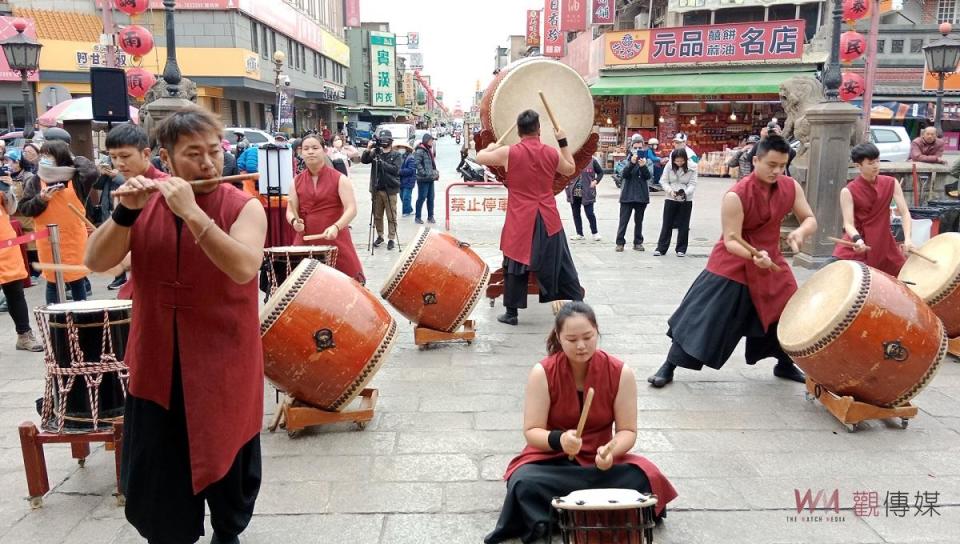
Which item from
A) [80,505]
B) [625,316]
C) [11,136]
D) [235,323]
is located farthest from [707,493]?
[11,136]

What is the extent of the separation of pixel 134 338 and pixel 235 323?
340 mm

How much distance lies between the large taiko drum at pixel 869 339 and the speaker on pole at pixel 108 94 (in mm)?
7661

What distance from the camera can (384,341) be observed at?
374 cm

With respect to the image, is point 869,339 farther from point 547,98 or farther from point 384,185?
point 384,185

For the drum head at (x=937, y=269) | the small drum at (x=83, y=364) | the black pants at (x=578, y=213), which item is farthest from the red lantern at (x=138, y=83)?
the drum head at (x=937, y=269)

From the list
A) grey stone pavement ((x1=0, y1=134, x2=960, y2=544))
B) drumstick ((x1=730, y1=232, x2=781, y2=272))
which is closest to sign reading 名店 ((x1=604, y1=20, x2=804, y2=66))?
grey stone pavement ((x1=0, y1=134, x2=960, y2=544))

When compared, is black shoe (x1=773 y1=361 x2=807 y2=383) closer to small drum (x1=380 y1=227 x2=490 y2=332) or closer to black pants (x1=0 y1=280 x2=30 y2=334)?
small drum (x1=380 y1=227 x2=490 y2=332)

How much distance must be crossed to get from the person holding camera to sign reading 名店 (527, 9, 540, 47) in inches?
1223

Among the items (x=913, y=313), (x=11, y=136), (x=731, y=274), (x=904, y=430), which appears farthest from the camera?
(x=11, y=136)

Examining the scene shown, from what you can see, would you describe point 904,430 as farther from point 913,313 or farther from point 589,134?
point 589,134

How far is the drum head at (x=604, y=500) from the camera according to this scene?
2.29m

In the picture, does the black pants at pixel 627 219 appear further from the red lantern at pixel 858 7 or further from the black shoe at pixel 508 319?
the red lantern at pixel 858 7

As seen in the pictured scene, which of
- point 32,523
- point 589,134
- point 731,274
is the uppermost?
point 589,134

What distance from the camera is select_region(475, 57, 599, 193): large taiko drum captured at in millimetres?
6273
